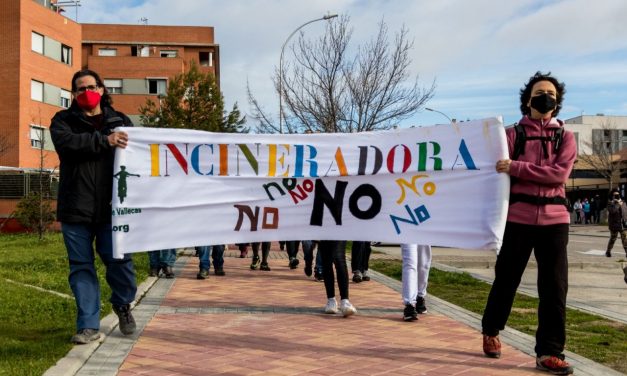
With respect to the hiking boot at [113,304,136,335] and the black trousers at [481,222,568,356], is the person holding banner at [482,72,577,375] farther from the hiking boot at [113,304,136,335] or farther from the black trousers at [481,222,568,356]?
the hiking boot at [113,304,136,335]

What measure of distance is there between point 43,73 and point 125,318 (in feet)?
130

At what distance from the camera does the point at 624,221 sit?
65.0 ft

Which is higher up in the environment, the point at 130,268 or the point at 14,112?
the point at 14,112

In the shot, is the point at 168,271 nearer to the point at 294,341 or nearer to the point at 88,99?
the point at 294,341

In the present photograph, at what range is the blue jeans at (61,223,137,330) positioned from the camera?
5367 mm

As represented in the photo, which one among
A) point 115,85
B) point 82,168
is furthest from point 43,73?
point 82,168

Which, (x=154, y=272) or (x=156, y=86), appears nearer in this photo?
(x=154, y=272)

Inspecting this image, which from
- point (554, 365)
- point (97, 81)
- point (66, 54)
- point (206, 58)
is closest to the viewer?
point (554, 365)

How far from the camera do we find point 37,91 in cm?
4122

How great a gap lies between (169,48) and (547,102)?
2287 inches

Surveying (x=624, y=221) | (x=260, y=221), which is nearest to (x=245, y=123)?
(x=624, y=221)

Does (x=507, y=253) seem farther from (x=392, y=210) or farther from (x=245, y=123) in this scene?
(x=245, y=123)

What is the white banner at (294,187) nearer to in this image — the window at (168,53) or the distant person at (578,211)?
the distant person at (578,211)

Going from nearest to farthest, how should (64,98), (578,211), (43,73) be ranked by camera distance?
(43,73) → (64,98) → (578,211)
